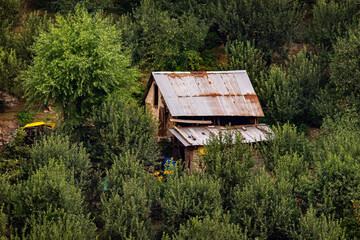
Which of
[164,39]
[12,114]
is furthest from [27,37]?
[164,39]

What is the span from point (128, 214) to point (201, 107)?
13239mm

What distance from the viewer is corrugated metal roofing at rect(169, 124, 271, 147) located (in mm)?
39719

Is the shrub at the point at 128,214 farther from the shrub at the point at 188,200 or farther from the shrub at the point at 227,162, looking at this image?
the shrub at the point at 227,162

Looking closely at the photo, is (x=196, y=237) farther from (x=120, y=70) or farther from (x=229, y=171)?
(x=120, y=70)

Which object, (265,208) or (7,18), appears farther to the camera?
(7,18)

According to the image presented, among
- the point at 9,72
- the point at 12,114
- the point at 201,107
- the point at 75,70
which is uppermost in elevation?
the point at 9,72

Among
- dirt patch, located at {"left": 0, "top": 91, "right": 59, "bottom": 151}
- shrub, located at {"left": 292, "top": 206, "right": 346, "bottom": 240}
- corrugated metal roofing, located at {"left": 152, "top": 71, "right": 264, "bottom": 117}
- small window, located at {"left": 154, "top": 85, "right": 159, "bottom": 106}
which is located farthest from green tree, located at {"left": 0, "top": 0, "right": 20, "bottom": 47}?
shrub, located at {"left": 292, "top": 206, "right": 346, "bottom": 240}

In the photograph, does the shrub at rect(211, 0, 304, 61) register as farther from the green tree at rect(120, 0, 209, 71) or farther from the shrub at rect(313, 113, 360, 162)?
the shrub at rect(313, 113, 360, 162)

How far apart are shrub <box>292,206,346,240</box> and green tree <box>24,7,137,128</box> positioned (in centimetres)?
1834

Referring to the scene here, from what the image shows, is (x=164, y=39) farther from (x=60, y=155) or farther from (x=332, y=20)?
(x=60, y=155)

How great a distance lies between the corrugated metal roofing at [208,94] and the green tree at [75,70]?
4.26 m

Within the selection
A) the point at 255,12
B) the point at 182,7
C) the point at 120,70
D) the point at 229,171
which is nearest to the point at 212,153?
the point at 229,171

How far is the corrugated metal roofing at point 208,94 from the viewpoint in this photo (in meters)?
42.5

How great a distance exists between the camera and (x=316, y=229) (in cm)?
3042
